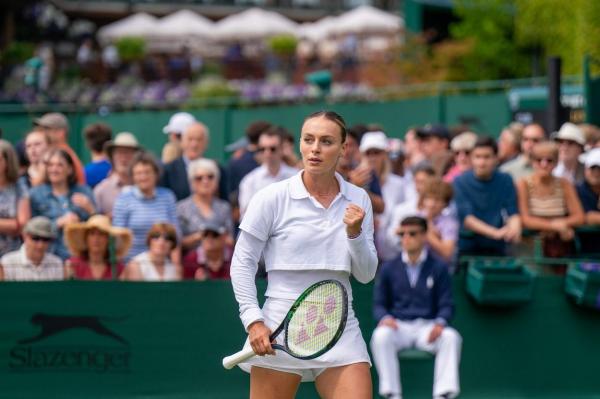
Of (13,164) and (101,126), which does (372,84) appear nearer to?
(101,126)

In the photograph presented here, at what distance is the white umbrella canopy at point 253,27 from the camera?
41.2 metres

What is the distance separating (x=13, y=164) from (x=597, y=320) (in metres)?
4.20

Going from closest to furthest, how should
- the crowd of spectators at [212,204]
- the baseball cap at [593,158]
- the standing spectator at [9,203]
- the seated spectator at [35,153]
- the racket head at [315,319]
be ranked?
1. the racket head at [315,319]
2. the crowd of spectators at [212,204]
3. the standing spectator at [9,203]
4. the seated spectator at [35,153]
5. the baseball cap at [593,158]

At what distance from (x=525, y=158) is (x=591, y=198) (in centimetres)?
150

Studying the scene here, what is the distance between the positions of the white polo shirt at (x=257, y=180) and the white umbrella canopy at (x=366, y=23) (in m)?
27.1

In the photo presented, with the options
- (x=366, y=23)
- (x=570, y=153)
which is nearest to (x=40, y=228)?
(x=570, y=153)

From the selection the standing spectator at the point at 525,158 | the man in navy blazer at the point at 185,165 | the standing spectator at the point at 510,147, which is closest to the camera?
the man in navy blazer at the point at 185,165

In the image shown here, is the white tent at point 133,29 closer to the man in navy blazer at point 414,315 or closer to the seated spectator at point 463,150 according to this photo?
the seated spectator at point 463,150

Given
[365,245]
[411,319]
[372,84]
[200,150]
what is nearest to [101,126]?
[200,150]

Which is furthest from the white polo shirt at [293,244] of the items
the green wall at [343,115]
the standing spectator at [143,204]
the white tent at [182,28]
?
the white tent at [182,28]

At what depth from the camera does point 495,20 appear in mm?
34031

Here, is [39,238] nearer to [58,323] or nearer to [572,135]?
[58,323]

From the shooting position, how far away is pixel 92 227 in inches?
377

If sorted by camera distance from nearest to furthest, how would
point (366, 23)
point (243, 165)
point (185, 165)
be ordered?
point (185, 165) → point (243, 165) → point (366, 23)
